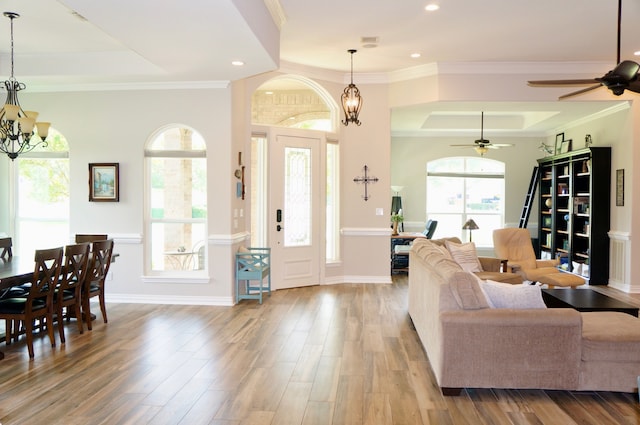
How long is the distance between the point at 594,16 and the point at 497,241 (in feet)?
11.0

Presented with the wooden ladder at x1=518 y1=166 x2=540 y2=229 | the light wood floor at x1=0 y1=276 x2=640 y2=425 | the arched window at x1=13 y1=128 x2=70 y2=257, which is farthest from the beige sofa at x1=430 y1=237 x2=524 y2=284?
the arched window at x1=13 y1=128 x2=70 y2=257

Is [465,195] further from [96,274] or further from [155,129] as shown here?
[96,274]

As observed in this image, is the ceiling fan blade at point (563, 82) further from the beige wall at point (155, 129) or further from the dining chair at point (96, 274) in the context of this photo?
the dining chair at point (96, 274)

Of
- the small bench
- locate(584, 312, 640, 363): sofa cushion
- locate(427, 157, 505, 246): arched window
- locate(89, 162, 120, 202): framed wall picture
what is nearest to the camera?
locate(584, 312, 640, 363): sofa cushion

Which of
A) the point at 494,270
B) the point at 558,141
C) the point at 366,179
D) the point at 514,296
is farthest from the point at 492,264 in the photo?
the point at 558,141

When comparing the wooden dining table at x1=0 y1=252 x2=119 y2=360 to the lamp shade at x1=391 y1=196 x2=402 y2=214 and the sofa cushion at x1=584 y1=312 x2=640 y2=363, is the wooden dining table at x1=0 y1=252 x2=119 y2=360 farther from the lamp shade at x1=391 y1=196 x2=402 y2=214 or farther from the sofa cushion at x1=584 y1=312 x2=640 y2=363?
the lamp shade at x1=391 y1=196 x2=402 y2=214

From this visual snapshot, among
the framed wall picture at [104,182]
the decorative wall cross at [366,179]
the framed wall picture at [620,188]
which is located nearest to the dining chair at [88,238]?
the framed wall picture at [104,182]

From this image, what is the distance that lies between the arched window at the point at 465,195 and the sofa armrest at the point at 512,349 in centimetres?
815

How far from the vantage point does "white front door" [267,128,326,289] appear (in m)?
7.27

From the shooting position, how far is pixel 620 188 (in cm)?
758

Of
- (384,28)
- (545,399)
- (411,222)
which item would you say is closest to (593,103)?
(384,28)

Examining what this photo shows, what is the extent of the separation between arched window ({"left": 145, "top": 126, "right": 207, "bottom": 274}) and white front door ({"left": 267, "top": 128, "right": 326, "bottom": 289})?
1.12 meters

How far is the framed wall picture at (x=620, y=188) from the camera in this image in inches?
297

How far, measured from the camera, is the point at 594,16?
5.21 metres
